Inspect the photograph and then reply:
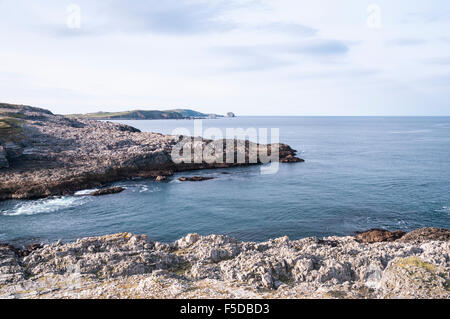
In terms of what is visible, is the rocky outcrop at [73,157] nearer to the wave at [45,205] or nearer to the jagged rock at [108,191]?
the wave at [45,205]

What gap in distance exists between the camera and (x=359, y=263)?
1970cm

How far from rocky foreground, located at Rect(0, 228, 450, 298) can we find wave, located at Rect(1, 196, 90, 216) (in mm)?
23306

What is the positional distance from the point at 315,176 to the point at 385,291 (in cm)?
5422

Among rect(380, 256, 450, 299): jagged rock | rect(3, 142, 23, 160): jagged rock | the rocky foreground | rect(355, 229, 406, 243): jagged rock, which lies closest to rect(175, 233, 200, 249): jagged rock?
the rocky foreground

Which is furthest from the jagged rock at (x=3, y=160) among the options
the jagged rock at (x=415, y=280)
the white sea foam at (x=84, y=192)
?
the jagged rock at (x=415, y=280)

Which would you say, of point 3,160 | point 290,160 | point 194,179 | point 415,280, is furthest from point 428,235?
point 3,160

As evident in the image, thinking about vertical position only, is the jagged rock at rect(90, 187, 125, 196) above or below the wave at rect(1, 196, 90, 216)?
above

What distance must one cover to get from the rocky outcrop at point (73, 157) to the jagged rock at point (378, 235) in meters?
47.4

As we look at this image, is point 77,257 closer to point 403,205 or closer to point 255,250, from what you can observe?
point 255,250

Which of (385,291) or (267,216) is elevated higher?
(385,291)

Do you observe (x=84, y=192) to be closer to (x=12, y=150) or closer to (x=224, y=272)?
(x=12, y=150)

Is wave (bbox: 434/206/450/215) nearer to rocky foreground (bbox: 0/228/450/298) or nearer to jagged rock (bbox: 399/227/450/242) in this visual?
jagged rock (bbox: 399/227/450/242)

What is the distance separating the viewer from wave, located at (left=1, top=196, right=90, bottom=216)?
45.7 metres

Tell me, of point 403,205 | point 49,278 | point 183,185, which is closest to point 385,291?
point 49,278
